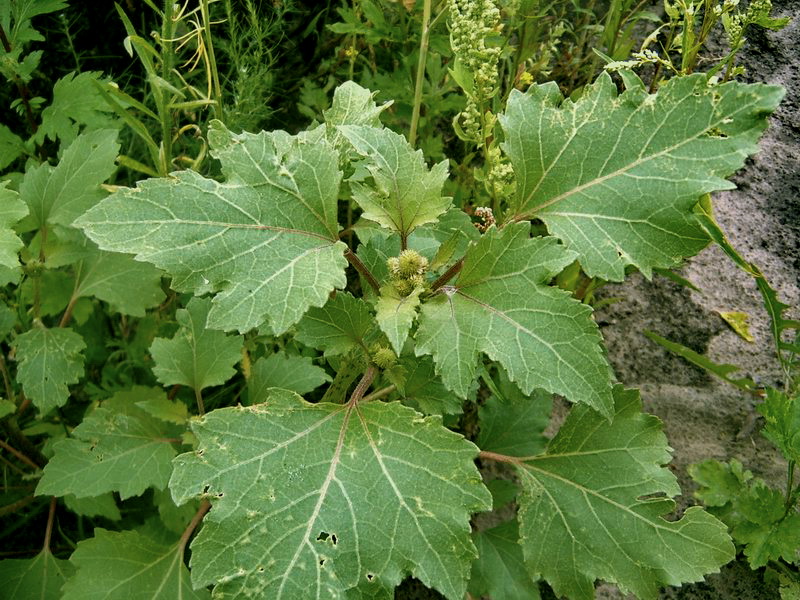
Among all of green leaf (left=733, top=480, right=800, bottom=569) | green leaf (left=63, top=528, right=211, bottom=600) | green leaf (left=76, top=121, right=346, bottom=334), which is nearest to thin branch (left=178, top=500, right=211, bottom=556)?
green leaf (left=63, top=528, right=211, bottom=600)

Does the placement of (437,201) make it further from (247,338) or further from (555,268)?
(247,338)

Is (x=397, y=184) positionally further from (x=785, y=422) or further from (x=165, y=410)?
(x=785, y=422)

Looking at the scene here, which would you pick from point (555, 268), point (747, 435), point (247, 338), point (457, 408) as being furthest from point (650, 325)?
point (247, 338)

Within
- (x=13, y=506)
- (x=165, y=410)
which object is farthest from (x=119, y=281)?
(x=13, y=506)

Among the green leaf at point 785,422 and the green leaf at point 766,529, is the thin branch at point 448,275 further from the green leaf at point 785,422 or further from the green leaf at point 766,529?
the green leaf at point 766,529

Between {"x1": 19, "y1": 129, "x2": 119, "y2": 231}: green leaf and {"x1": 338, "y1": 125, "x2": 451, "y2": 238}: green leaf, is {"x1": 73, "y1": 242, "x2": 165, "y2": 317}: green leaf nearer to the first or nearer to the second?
{"x1": 19, "y1": 129, "x2": 119, "y2": 231}: green leaf
